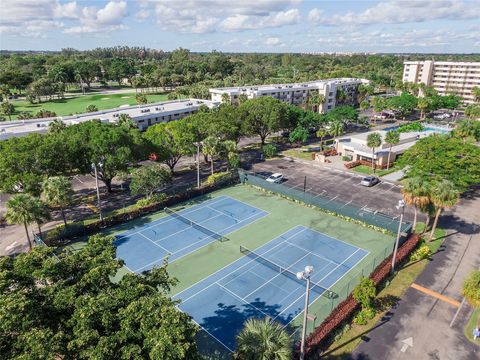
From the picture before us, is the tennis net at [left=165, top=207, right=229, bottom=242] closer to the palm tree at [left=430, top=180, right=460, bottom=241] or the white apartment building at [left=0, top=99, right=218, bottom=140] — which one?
the palm tree at [left=430, top=180, right=460, bottom=241]

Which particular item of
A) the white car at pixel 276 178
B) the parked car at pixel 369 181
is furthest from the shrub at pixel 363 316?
the parked car at pixel 369 181

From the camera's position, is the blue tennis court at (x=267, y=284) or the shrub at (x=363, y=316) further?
the blue tennis court at (x=267, y=284)

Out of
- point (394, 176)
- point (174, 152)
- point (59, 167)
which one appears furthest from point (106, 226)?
point (394, 176)

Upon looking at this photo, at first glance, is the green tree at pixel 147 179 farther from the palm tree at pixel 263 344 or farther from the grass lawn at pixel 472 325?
the grass lawn at pixel 472 325

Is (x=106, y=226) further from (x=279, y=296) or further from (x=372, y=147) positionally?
(x=372, y=147)

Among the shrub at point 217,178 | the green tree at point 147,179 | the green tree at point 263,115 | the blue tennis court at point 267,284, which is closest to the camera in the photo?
the blue tennis court at point 267,284
